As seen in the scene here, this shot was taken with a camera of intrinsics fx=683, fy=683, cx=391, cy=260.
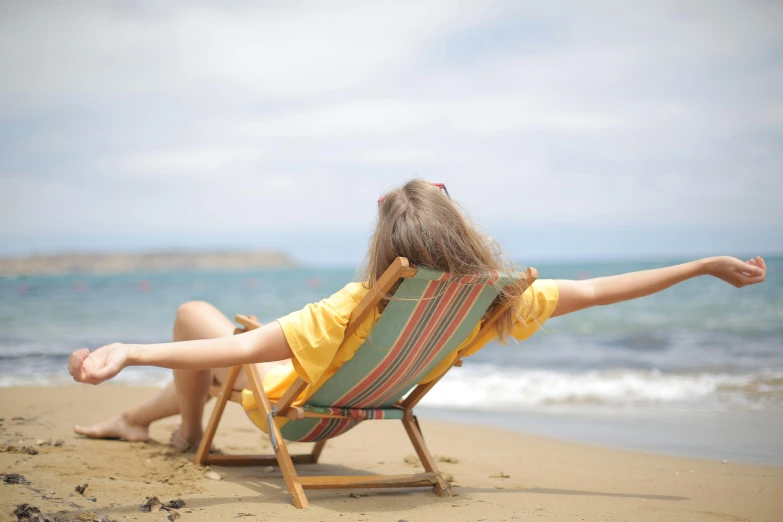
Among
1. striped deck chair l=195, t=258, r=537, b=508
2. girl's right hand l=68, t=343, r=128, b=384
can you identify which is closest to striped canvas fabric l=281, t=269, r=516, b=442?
striped deck chair l=195, t=258, r=537, b=508

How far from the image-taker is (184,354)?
2.09 m

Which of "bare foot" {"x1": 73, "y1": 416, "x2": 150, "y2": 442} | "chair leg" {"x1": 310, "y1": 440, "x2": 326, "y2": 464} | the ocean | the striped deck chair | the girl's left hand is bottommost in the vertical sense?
the ocean

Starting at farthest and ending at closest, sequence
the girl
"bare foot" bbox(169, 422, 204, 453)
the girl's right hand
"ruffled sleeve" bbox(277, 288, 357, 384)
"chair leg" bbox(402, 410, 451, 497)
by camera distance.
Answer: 1. "bare foot" bbox(169, 422, 204, 453)
2. "chair leg" bbox(402, 410, 451, 497)
3. "ruffled sleeve" bbox(277, 288, 357, 384)
4. the girl
5. the girl's right hand

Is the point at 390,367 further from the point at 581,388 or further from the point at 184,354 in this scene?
the point at 581,388

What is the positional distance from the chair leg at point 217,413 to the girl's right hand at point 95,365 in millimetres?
1047

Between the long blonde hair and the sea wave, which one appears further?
the sea wave

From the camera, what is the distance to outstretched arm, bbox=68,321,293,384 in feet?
6.00

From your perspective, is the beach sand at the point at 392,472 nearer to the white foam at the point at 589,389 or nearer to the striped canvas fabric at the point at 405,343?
the striped canvas fabric at the point at 405,343

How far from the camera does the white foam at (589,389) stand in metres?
6.62

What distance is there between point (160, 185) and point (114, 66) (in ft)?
49.3

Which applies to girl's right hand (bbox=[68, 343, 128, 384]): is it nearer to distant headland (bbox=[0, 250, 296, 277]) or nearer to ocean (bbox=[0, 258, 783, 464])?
ocean (bbox=[0, 258, 783, 464])

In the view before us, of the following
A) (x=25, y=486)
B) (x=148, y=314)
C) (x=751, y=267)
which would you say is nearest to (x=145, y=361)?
(x=25, y=486)

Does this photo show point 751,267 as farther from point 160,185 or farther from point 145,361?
point 160,185

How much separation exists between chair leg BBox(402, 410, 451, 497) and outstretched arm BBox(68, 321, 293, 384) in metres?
0.85
